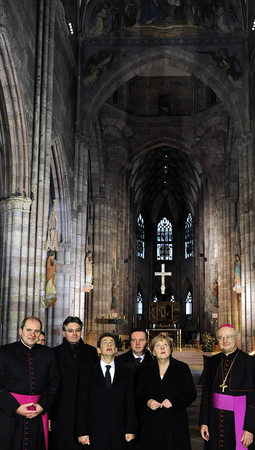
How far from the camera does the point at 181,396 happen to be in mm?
4965

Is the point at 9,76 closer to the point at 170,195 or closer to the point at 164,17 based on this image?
the point at 164,17

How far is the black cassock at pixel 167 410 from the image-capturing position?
4.89m

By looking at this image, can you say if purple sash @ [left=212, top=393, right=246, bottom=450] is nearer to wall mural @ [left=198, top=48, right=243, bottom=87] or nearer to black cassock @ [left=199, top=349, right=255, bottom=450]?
black cassock @ [left=199, top=349, right=255, bottom=450]

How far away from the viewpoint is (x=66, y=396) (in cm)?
559

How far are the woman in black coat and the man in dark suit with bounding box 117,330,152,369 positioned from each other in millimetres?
423

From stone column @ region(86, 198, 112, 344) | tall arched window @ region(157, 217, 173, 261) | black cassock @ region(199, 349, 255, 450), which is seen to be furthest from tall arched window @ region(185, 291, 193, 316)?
black cassock @ region(199, 349, 255, 450)

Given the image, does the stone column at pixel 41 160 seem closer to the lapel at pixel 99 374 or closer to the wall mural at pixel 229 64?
the wall mural at pixel 229 64

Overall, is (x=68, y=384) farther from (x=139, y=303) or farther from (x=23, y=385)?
(x=139, y=303)

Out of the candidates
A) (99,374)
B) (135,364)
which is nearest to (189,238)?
(135,364)

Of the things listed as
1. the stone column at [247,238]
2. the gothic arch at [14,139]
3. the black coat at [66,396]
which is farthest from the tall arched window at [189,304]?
the black coat at [66,396]

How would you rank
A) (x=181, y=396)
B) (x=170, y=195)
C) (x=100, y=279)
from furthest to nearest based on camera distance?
(x=170, y=195) < (x=100, y=279) < (x=181, y=396)

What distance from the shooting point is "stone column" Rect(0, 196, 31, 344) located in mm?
12320

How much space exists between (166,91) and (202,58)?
897 cm

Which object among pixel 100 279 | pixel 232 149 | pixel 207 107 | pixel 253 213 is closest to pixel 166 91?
pixel 207 107
